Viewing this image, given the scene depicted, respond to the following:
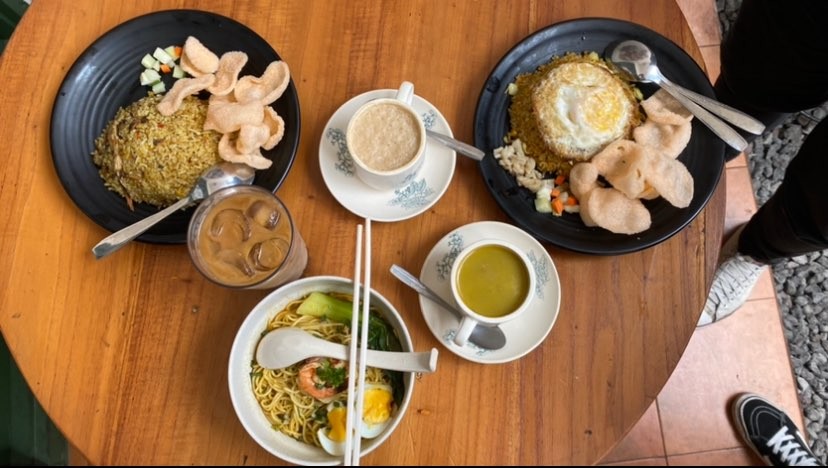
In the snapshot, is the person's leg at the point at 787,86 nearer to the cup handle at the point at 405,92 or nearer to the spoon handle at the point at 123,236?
the cup handle at the point at 405,92

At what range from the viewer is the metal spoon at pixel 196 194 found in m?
1.29

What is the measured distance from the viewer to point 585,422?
126cm

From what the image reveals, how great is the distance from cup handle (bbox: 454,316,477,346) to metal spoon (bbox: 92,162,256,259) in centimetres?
61

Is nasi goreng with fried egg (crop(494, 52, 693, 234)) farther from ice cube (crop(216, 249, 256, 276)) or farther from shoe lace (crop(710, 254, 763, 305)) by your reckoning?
shoe lace (crop(710, 254, 763, 305))

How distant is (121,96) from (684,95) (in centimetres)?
140

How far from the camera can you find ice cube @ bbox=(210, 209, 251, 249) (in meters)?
1.23

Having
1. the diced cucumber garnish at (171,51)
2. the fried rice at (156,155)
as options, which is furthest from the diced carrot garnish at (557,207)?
the diced cucumber garnish at (171,51)

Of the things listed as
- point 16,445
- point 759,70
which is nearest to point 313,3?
point 759,70

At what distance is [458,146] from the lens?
1339mm

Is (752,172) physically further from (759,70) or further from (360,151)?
(360,151)

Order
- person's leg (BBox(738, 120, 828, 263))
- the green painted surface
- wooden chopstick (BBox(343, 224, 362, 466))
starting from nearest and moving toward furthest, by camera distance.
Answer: wooden chopstick (BBox(343, 224, 362, 466)) → person's leg (BBox(738, 120, 828, 263)) → the green painted surface

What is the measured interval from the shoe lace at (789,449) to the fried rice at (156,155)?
2132mm

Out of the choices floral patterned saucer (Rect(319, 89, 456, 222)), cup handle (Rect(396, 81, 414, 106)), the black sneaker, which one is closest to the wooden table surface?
floral patterned saucer (Rect(319, 89, 456, 222))

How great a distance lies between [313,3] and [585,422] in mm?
1235
